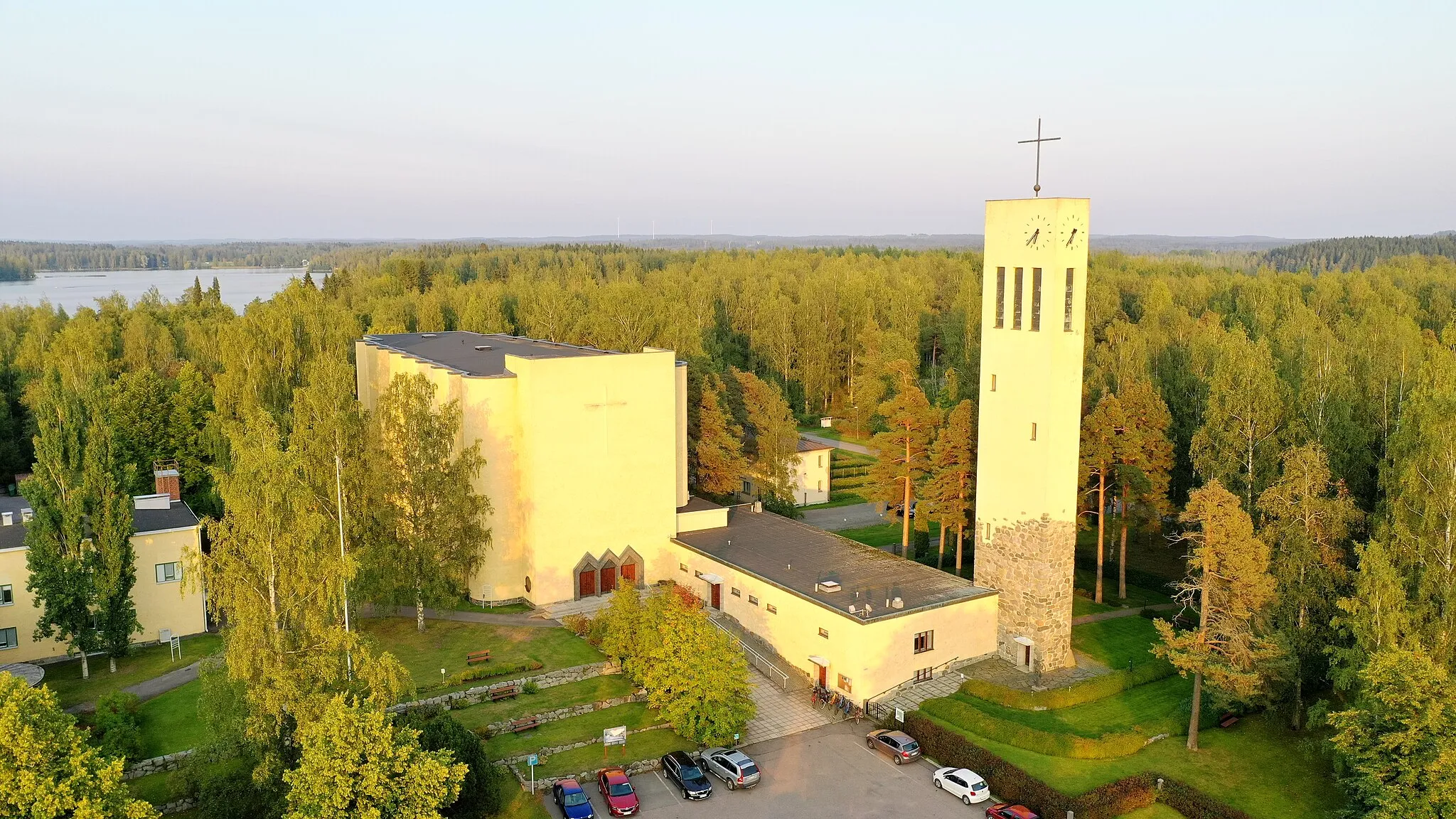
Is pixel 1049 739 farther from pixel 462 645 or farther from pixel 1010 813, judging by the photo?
pixel 462 645

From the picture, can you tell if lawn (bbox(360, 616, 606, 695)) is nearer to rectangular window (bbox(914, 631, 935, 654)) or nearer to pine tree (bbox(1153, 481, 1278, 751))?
rectangular window (bbox(914, 631, 935, 654))

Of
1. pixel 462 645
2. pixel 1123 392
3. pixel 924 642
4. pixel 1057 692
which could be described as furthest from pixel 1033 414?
pixel 462 645

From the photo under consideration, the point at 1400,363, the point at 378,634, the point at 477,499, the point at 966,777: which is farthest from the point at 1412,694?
the point at 378,634

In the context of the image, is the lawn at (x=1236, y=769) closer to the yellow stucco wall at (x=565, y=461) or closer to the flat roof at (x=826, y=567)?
the flat roof at (x=826, y=567)

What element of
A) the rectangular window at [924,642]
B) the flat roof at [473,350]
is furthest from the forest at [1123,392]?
the rectangular window at [924,642]

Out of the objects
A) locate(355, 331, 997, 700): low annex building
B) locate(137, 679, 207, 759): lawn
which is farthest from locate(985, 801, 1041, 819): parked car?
locate(137, 679, 207, 759): lawn

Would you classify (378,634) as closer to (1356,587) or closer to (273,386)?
(273,386)

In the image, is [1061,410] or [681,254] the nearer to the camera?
[1061,410]
